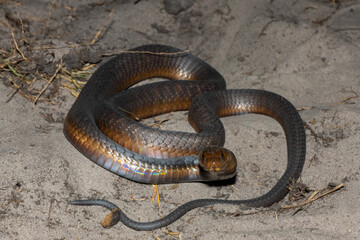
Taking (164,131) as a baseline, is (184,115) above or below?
below

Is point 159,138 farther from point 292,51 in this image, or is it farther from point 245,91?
point 292,51

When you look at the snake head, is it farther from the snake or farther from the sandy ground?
the sandy ground

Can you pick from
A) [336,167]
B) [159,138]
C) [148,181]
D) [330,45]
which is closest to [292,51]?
[330,45]

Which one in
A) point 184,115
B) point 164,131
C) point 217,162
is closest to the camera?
point 217,162

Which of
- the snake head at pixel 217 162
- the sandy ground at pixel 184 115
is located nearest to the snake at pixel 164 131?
the snake head at pixel 217 162

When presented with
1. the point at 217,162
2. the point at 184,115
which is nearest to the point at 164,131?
the point at 217,162

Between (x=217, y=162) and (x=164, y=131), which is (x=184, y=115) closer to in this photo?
(x=164, y=131)
